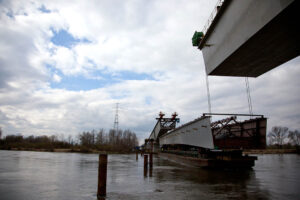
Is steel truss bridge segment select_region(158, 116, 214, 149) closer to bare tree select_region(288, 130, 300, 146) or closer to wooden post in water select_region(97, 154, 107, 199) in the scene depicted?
wooden post in water select_region(97, 154, 107, 199)

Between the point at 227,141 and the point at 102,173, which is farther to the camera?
the point at 227,141

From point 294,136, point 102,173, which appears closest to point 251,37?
point 102,173

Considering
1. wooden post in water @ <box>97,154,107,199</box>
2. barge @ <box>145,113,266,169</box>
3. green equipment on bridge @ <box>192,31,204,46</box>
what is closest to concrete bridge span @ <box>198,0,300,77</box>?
green equipment on bridge @ <box>192,31,204,46</box>

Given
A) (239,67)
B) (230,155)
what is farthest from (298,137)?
(239,67)

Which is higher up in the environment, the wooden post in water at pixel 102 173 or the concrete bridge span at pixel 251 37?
the concrete bridge span at pixel 251 37

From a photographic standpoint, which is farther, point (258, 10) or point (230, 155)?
point (230, 155)

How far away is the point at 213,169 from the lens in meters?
19.9

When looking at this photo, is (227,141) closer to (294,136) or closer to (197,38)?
(197,38)

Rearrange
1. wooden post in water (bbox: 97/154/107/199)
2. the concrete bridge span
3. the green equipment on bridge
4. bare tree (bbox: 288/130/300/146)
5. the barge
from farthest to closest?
bare tree (bbox: 288/130/300/146), the barge, the green equipment on bridge, wooden post in water (bbox: 97/154/107/199), the concrete bridge span

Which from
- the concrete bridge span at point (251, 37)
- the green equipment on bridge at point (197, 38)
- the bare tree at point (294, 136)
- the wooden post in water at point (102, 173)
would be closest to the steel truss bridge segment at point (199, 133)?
the concrete bridge span at point (251, 37)

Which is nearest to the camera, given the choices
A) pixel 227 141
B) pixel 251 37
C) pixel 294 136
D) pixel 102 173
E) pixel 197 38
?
pixel 102 173

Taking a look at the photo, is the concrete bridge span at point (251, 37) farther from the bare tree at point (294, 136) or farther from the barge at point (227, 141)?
the bare tree at point (294, 136)

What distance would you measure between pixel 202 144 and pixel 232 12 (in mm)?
13283

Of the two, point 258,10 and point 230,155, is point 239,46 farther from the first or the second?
point 230,155
